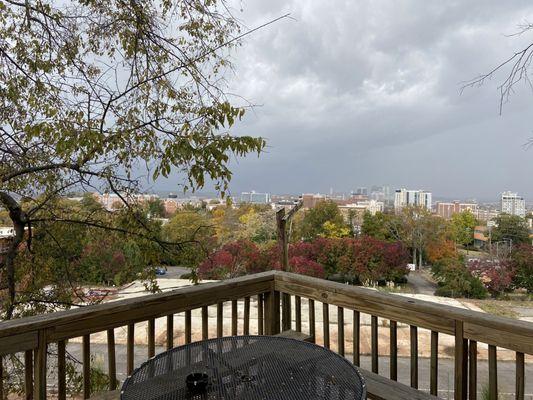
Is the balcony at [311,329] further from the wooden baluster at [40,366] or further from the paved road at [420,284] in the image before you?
the paved road at [420,284]

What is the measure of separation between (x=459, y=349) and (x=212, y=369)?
104 cm

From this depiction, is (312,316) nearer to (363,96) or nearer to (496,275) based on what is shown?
(363,96)

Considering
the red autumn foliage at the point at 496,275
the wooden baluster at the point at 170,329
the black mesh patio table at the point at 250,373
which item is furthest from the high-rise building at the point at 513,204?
the black mesh patio table at the point at 250,373

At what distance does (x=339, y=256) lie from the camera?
75.1 ft

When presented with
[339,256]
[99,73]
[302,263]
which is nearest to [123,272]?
[99,73]

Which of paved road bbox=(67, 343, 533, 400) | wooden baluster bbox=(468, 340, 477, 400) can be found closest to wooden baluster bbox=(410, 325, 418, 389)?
wooden baluster bbox=(468, 340, 477, 400)

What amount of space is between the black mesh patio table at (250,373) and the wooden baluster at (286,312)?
829mm

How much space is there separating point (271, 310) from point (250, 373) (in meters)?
1.14

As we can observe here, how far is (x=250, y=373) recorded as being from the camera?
120 cm

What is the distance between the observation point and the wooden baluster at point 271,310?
233cm

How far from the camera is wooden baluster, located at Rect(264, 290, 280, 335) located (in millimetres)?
2326

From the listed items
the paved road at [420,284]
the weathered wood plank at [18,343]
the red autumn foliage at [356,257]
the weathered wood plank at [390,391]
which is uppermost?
the weathered wood plank at [18,343]

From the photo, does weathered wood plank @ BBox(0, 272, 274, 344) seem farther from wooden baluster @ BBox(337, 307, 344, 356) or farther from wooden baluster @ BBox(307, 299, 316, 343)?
wooden baluster @ BBox(337, 307, 344, 356)

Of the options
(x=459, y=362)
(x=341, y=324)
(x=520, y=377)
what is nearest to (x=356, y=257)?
(x=341, y=324)
